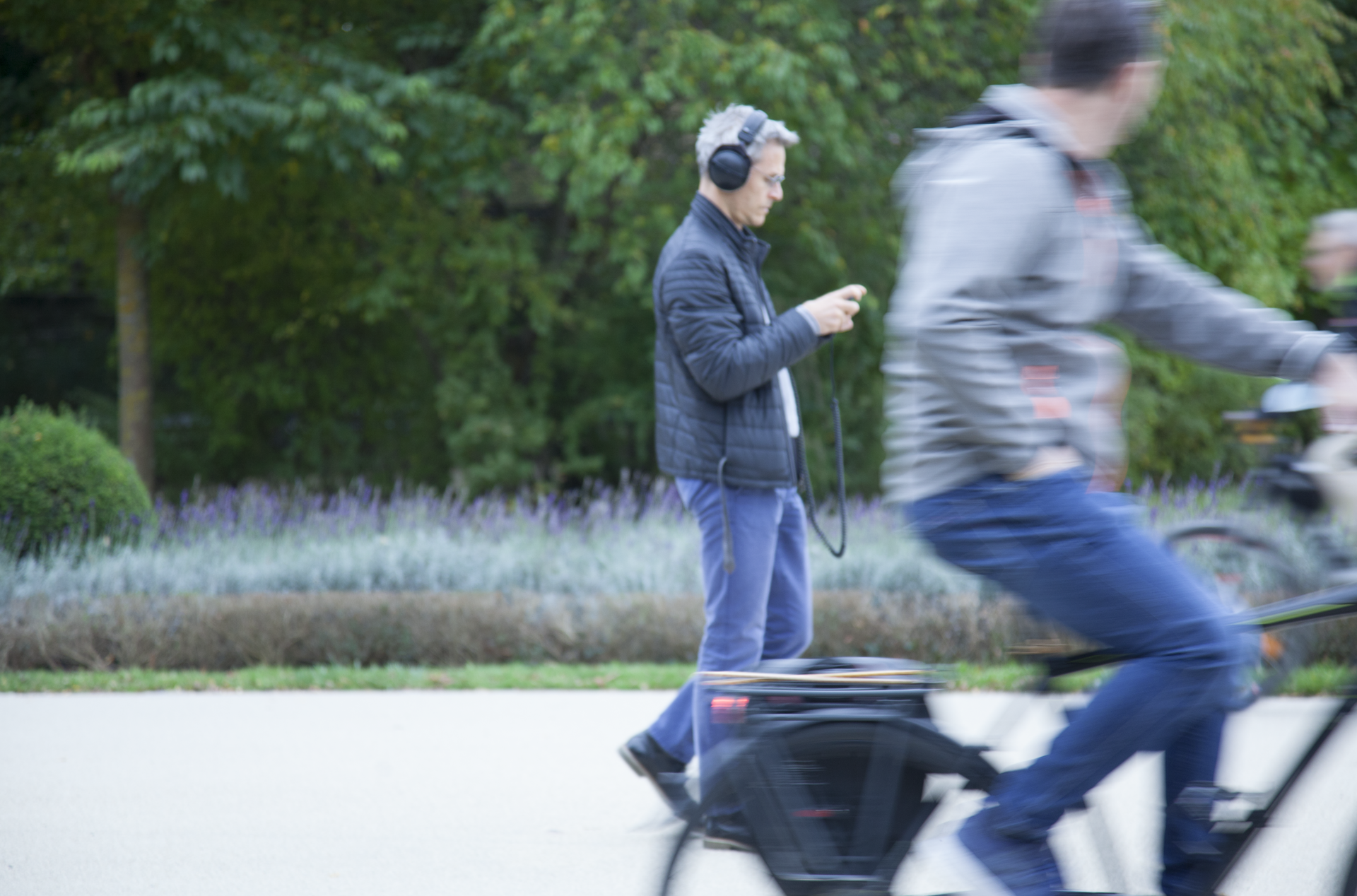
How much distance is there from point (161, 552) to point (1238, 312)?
6567 millimetres

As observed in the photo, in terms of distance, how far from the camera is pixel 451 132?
11508 millimetres

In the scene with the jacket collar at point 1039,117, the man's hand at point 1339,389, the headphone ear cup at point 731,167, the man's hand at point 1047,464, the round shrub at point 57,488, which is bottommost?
the round shrub at point 57,488

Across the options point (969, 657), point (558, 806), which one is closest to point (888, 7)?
point (969, 657)

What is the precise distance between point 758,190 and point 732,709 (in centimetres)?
177

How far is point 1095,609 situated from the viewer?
192cm

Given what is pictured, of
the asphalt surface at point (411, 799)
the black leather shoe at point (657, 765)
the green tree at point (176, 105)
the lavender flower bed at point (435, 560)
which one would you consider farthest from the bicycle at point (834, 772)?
the green tree at point (176, 105)

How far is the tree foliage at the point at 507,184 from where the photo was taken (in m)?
10.3

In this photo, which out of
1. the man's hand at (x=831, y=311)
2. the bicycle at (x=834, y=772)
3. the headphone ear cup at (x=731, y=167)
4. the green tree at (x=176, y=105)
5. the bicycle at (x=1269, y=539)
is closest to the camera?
the bicycle at (x=834, y=772)

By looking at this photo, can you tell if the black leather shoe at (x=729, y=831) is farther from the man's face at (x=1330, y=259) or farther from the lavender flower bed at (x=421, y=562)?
the lavender flower bed at (x=421, y=562)

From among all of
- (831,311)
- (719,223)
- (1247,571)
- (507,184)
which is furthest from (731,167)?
(507,184)

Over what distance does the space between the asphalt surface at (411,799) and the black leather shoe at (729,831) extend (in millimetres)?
274

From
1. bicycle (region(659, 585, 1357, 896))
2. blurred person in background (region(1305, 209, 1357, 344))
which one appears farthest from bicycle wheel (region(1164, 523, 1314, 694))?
bicycle (region(659, 585, 1357, 896))

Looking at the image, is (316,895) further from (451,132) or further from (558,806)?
(451,132)

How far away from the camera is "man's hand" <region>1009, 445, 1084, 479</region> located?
195cm
